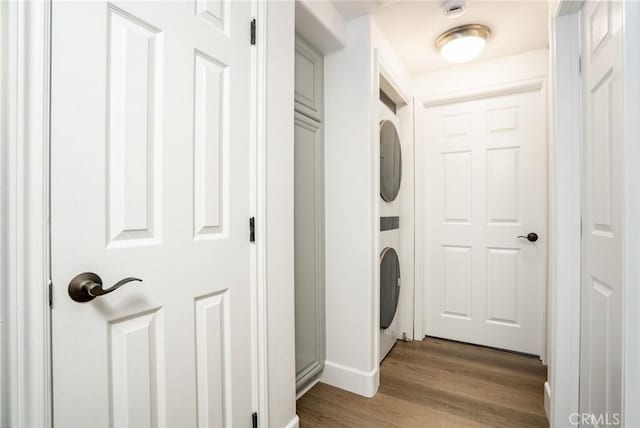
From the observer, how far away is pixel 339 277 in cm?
191

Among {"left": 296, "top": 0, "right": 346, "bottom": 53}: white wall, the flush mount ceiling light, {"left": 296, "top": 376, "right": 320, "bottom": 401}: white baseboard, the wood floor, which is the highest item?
the flush mount ceiling light

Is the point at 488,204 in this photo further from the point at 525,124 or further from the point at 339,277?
the point at 339,277

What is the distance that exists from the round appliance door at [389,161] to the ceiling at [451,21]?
1.96 ft

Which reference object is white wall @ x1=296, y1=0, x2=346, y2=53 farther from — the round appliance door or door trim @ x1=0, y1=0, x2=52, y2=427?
door trim @ x1=0, y1=0, x2=52, y2=427

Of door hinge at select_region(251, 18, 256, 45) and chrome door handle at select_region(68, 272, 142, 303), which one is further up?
door hinge at select_region(251, 18, 256, 45)

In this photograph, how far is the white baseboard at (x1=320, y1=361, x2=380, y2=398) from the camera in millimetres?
1777

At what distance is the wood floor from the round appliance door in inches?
50.3

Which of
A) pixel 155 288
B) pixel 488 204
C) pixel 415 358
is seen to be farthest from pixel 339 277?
pixel 488 204

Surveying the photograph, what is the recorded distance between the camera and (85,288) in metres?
0.69

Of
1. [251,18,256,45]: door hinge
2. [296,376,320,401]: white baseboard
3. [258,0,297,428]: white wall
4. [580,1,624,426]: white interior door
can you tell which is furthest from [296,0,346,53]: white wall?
[296,376,320,401]: white baseboard

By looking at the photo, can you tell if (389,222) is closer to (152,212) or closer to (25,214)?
(152,212)

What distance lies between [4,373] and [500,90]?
3.03m

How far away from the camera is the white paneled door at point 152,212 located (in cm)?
69

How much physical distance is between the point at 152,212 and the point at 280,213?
0.55 meters
